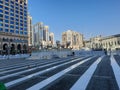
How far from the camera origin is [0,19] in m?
89.4

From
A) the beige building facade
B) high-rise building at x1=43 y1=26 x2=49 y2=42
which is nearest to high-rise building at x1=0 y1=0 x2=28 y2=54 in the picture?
the beige building facade

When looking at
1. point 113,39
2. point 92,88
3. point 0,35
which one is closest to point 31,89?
point 92,88

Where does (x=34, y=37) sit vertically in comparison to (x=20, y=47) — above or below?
above

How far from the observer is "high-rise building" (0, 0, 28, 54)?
90.6 m

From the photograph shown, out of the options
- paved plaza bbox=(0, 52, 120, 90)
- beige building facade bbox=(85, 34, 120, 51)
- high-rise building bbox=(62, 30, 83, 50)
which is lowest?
paved plaza bbox=(0, 52, 120, 90)

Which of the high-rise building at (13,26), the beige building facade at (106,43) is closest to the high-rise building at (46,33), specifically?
the beige building facade at (106,43)

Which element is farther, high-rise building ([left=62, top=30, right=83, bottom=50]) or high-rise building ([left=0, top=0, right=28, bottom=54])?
high-rise building ([left=62, top=30, right=83, bottom=50])

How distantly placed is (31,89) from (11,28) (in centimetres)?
9285

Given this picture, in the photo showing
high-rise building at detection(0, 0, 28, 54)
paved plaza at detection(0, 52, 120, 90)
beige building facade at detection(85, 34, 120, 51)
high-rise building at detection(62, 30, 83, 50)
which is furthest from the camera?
high-rise building at detection(62, 30, 83, 50)

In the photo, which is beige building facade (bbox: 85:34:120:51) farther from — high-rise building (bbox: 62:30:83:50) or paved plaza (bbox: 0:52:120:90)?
paved plaza (bbox: 0:52:120:90)

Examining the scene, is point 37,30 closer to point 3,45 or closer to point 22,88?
point 3,45

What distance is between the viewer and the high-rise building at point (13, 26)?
9062cm

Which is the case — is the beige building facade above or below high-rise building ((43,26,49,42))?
below

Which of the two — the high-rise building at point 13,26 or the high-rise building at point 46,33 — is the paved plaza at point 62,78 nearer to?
the high-rise building at point 13,26
